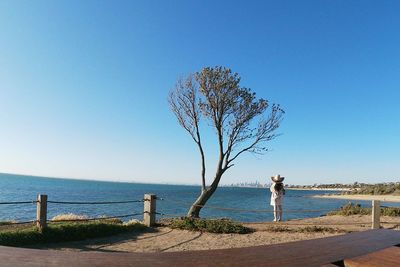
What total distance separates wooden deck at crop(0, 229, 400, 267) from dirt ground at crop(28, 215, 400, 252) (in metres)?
7.57

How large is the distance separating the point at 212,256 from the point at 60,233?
9693 millimetres

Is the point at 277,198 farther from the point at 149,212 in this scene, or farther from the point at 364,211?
the point at 364,211

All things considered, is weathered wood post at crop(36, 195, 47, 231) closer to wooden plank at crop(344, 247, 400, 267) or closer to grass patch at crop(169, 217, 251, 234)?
grass patch at crop(169, 217, 251, 234)

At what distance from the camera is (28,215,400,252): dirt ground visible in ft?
32.9

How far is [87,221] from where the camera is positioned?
12695 mm

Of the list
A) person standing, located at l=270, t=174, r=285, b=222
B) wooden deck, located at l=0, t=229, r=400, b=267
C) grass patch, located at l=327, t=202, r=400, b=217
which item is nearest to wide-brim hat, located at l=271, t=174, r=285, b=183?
person standing, located at l=270, t=174, r=285, b=222

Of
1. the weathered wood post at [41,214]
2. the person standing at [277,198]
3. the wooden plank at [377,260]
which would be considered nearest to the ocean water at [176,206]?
the person standing at [277,198]

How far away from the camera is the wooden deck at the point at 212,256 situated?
1.87 meters

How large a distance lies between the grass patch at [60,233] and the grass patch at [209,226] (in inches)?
62.0

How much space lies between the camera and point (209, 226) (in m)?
12.6

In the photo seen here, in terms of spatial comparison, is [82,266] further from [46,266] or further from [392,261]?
[392,261]

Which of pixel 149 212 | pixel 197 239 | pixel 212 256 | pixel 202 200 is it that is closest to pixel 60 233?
pixel 149 212

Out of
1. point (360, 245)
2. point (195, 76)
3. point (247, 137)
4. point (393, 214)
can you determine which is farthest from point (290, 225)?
point (360, 245)

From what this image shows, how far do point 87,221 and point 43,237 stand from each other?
8.08ft
